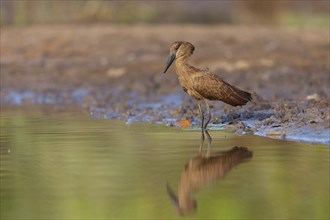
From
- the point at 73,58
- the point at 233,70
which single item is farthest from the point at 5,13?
the point at 233,70

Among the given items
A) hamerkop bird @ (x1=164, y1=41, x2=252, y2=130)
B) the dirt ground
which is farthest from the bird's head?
the dirt ground

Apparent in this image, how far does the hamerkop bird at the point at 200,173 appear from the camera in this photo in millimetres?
7484

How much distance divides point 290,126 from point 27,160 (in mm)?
3210

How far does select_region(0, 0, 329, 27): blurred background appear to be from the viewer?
2553cm

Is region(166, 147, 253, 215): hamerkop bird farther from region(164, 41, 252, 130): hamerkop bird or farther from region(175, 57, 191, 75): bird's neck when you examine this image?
region(175, 57, 191, 75): bird's neck

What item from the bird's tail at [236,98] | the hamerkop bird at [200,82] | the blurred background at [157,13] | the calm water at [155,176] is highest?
the blurred background at [157,13]

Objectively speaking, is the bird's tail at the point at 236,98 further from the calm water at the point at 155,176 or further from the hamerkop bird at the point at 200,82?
the calm water at the point at 155,176

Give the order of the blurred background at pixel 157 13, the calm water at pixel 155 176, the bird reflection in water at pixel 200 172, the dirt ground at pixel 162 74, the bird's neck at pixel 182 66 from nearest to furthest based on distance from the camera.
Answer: the calm water at pixel 155 176 → the bird reflection in water at pixel 200 172 → the bird's neck at pixel 182 66 → the dirt ground at pixel 162 74 → the blurred background at pixel 157 13

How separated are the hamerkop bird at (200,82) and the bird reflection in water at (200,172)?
49.1 inches

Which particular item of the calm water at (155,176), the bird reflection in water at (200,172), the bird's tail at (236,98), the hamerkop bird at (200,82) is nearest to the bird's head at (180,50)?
the hamerkop bird at (200,82)

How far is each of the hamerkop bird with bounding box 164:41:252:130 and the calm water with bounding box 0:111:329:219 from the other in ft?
1.53

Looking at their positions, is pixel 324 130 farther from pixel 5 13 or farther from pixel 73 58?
pixel 5 13

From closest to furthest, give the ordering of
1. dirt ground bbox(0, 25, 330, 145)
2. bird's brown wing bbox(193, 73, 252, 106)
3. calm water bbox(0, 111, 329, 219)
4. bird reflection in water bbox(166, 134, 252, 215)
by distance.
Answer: calm water bbox(0, 111, 329, 219) < bird reflection in water bbox(166, 134, 252, 215) < bird's brown wing bbox(193, 73, 252, 106) < dirt ground bbox(0, 25, 330, 145)

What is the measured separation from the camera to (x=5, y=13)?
27578mm
